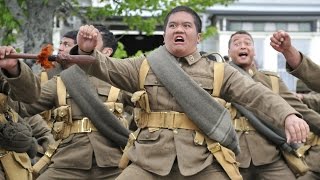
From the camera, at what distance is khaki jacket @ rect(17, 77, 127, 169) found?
319 inches

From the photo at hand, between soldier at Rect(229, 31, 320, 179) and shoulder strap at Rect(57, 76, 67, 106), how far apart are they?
6.04 feet

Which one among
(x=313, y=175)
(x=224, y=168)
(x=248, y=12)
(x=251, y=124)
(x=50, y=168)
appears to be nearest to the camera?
(x=224, y=168)

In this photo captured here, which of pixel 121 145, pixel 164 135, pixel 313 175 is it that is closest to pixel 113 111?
pixel 121 145

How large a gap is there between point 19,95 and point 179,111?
1240 mm

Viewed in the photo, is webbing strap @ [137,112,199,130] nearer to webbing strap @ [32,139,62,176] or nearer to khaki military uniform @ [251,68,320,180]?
webbing strap @ [32,139,62,176]

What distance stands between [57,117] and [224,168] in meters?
2.38

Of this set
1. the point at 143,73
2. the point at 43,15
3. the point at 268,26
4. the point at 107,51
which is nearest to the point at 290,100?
the point at 107,51

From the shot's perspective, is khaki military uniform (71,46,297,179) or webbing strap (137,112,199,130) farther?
webbing strap (137,112,199,130)

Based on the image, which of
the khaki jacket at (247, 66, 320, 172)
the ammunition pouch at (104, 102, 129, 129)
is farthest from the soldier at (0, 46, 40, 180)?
the khaki jacket at (247, 66, 320, 172)

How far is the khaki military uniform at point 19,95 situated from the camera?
20.4 ft

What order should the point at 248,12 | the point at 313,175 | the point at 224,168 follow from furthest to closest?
the point at 248,12
the point at 313,175
the point at 224,168

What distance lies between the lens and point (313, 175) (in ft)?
32.0

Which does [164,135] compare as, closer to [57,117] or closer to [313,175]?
[57,117]

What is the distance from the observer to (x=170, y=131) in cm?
648
